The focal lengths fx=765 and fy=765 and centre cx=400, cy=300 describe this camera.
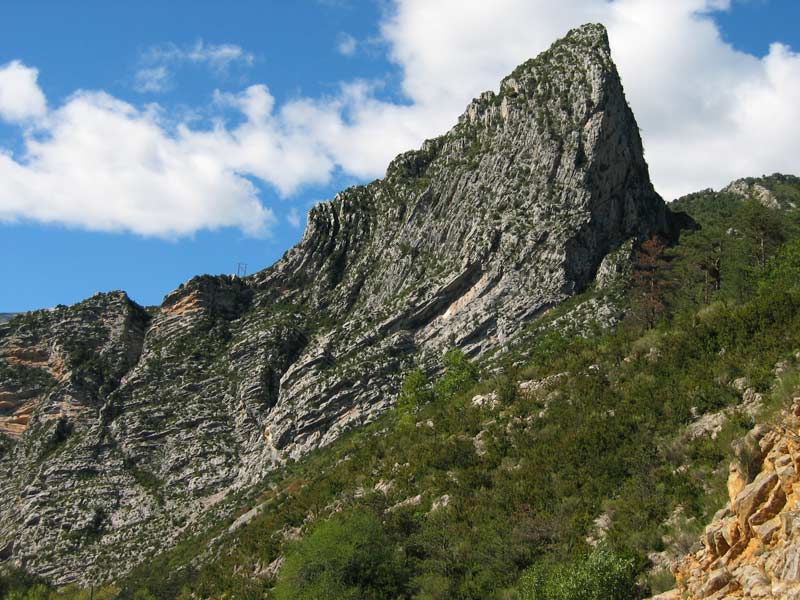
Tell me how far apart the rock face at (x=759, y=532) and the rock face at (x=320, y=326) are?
61.3m

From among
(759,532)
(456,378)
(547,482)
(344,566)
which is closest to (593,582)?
(759,532)

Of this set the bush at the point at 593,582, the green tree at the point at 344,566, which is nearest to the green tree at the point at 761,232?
the green tree at the point at 344,566

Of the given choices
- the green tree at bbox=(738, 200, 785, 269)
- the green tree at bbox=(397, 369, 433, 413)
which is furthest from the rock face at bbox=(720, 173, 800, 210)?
the green tree at bbox=(397, 369, 433, 413)

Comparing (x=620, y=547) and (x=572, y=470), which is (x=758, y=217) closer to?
(x=572, y=470)

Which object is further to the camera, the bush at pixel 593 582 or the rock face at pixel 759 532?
the bush at pixel 593 582

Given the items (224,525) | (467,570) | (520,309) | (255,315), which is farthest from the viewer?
(255,315)

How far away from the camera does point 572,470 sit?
35.0m

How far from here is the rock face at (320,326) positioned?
87000mm

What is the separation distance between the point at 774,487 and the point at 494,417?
25.2m

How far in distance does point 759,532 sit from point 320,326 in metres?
89.6

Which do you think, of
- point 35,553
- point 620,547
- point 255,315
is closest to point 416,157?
point 255,315

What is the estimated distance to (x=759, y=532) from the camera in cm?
1875

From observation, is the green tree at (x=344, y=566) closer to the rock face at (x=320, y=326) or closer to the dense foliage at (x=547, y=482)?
the dense foliage at (x=547, y=482)

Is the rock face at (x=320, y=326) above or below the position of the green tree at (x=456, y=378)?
above
